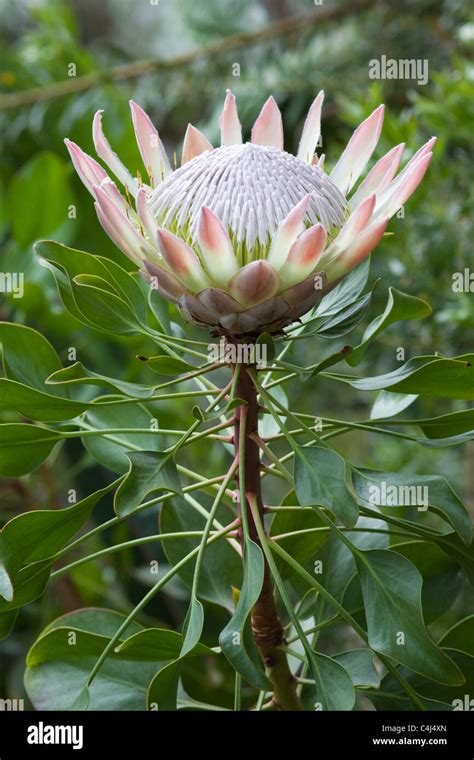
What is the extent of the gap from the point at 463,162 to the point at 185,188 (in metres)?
0.78

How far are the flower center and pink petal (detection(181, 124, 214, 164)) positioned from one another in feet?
0.22

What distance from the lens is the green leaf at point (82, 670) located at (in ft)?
1.99

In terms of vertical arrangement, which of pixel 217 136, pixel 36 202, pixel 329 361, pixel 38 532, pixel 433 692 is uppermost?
pixel 217 136

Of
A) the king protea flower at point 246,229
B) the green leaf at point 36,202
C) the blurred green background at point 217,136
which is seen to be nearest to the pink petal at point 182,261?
the king protea flower at point 246,229

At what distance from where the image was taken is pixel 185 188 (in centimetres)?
53

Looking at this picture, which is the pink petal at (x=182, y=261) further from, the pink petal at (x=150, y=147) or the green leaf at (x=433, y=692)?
the green leaf at (x=433, y=692)

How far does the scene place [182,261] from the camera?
487 mm

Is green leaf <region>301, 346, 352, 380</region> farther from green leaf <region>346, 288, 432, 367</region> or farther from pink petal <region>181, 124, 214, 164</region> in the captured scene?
pink petal <region>181, 124, 214, 164</region>

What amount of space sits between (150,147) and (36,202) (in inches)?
28.0

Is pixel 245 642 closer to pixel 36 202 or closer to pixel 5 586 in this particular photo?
pixel 5 586

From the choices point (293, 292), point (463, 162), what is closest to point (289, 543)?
point (293, 292)

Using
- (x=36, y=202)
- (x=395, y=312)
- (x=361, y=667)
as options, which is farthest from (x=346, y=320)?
(x=36, y=202)

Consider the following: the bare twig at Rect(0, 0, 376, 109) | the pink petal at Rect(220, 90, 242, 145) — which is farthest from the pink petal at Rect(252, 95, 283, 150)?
the bare twig at Rect(0, 0, 376, 109)
